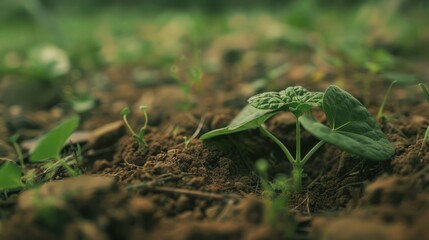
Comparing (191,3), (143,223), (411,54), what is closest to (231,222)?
(143,223)

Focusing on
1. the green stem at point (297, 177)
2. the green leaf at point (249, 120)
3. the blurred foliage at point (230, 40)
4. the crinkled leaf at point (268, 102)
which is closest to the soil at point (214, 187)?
the green stem at point (297, 177)

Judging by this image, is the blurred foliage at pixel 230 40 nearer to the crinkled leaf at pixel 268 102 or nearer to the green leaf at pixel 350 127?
the green leaf at pixel 350 127

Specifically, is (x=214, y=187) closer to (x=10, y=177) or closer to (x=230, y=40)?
(x=10, y=177)

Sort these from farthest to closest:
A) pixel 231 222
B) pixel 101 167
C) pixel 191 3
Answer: pixel 191 3 → pixel 101 167 → pixel 231 222

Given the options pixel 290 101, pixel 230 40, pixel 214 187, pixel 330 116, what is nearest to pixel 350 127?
pixel 330 116

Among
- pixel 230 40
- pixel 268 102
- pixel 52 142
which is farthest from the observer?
pixel 230 40

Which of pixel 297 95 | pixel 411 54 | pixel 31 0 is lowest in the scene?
pixel 411 54

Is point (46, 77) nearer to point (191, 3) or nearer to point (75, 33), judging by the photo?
point (75, 33)

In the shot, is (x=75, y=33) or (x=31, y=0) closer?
(x=31, y=0)
